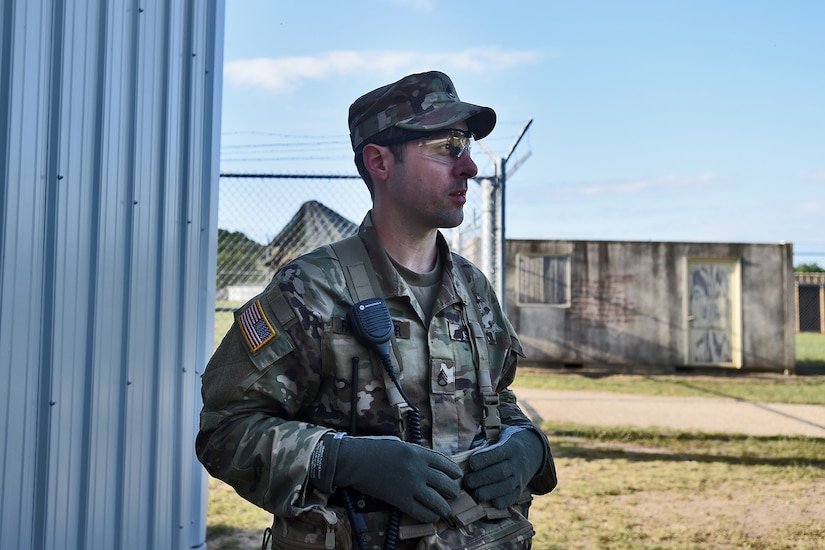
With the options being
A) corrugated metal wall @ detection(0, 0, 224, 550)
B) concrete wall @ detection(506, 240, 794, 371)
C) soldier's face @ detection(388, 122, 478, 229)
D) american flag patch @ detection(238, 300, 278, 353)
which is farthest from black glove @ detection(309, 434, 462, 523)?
concrete wall @ detection(506, 240, 794, 371)

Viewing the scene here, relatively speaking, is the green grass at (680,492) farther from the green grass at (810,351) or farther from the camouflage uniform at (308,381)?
the green grass at (810,351)

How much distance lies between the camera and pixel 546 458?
1959 millimetres

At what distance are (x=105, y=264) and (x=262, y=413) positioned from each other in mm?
1111

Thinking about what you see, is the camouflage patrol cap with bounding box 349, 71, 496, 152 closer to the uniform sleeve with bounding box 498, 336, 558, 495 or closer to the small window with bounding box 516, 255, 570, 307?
the uniform sleeve with bounding box 498, 336, 558, 495

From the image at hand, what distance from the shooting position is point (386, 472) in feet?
5.06

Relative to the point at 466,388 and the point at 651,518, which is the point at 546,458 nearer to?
the point at 466,388

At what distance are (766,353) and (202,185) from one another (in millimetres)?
13448

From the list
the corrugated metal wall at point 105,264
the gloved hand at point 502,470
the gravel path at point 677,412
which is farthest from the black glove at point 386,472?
the gravel path at point 677,412

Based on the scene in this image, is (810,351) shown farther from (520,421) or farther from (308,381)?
(308,381)

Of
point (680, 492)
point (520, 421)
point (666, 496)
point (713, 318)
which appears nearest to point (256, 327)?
point (520, 421)

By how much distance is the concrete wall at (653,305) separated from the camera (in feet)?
46.2

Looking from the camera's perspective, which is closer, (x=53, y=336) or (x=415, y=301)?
(x=415, y=301)

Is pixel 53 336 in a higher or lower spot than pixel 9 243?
lower

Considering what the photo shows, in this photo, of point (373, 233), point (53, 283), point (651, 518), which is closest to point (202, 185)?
point (53, 283)
